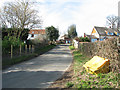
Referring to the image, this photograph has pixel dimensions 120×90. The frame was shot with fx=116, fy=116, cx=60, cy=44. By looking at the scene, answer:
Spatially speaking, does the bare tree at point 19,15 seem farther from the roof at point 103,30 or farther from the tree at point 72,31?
the tree at point 72,31

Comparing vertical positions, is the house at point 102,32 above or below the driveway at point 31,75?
above

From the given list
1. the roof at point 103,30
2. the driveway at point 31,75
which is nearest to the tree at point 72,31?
the roof at point 103,30

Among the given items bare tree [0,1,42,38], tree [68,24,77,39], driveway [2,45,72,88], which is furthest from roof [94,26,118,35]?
driveway [2,45,72,88]

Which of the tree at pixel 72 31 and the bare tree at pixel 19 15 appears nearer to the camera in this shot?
the bare tree at pixel 19 15

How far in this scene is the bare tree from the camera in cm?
1784

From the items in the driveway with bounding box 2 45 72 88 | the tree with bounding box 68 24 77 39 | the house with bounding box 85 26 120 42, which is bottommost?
the driveway with bounding box 2 45 72 88

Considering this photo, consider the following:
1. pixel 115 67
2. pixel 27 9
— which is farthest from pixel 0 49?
pixel 27 9

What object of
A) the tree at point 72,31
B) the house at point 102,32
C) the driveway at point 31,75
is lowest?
the driveway at point 31,75

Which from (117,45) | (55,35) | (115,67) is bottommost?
(115,67)

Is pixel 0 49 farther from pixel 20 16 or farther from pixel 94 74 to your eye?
pixel 20 16

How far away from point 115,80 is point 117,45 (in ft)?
4.80

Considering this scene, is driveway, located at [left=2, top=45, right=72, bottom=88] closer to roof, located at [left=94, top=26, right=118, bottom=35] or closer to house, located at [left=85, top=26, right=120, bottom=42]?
house, located at [left=85, top=26, right=120, bottom=42]

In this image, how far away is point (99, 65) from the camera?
5371 millimetres

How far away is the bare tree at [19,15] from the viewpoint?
17836 millimetres
